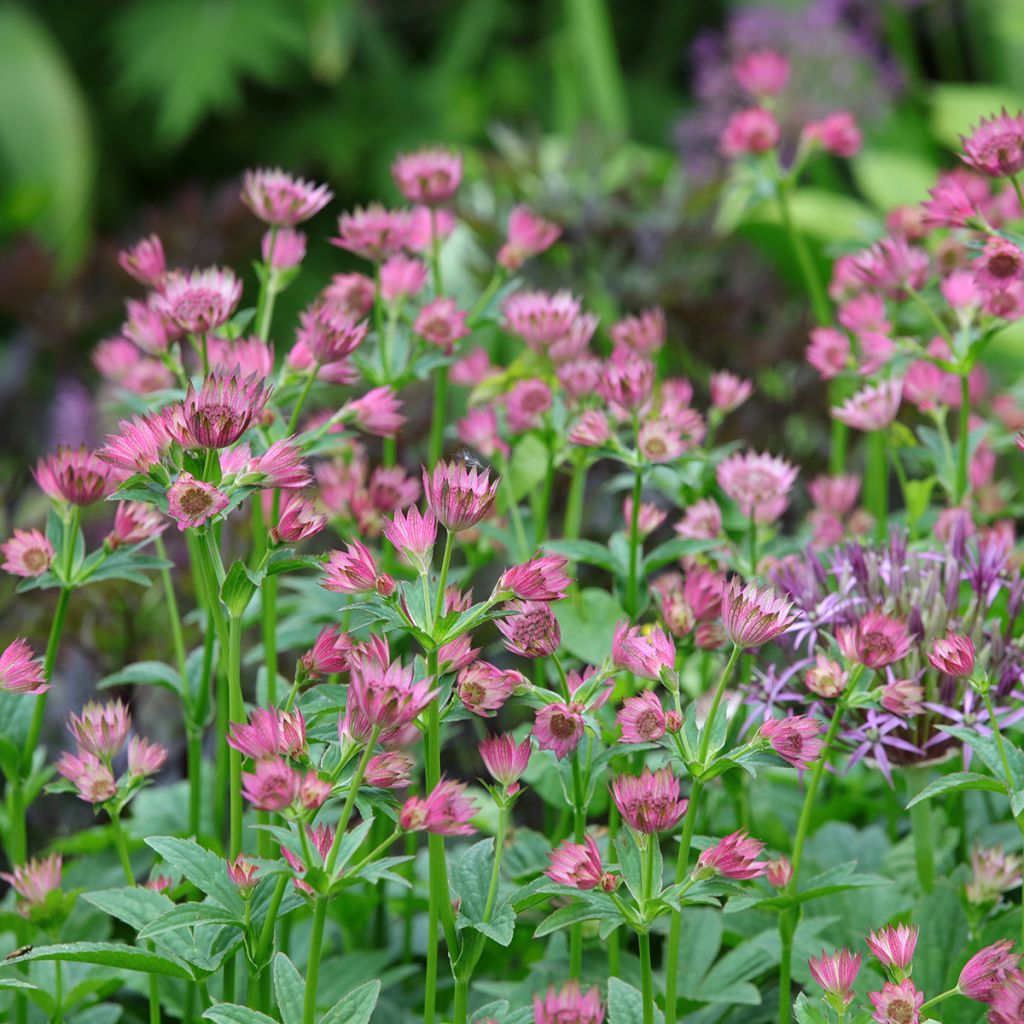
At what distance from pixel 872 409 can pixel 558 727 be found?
0.33m

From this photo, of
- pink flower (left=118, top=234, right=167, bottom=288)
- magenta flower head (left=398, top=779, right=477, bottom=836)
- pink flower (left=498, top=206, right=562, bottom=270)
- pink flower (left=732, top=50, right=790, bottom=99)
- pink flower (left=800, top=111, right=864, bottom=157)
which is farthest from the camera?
pink flower (left=732, top=50, right=790, bottom=99)

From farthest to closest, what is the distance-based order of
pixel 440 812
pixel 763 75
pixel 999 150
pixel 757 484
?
pixel 763 75
pixel 757 484
pixel 999 150
pixel 440 812

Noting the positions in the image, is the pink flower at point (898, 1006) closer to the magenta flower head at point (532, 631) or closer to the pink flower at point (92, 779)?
the magenta flower head at point (532, 631)

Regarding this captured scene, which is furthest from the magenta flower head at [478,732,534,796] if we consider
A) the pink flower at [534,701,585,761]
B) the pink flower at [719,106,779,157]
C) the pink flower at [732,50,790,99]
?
the pink flower at [732,50,790,99]

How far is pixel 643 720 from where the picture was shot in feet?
1.66

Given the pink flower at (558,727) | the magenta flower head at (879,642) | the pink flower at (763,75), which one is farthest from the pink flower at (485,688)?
the pink flower at (763,75)

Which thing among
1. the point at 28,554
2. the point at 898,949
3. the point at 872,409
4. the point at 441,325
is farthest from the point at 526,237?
the point at 898,949

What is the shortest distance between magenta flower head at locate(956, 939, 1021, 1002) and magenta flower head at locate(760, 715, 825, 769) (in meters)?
0.09

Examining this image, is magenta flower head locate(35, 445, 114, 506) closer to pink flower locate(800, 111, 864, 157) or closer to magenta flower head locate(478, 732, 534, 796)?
magenta flower head locate(478, 732, 534, 796)

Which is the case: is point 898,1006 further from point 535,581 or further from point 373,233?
point 373,233

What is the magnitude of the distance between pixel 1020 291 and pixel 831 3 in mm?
1675

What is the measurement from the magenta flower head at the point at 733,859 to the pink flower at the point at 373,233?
347mm

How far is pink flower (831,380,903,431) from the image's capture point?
0.75m

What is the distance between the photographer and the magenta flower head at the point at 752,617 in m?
0.50
